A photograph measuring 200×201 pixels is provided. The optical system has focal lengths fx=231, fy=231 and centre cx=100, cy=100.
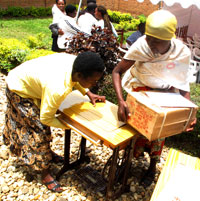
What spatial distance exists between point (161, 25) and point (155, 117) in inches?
28.1

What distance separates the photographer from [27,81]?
234 cm

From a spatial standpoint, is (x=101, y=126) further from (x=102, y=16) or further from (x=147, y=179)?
A: (x=102, y=16)

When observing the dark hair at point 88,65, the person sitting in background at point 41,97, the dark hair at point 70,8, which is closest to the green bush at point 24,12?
the dark hair at point 70,8

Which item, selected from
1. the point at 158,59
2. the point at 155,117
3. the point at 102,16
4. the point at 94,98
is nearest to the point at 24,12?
the point at 102,16

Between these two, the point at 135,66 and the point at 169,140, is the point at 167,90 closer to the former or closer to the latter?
the point at 135,66

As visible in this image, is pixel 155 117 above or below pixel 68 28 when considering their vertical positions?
above

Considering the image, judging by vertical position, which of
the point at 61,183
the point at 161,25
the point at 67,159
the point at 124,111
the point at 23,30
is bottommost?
the point at 23,30

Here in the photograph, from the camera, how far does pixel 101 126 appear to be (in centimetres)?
218

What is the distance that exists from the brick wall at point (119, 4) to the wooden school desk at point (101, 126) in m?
16.4

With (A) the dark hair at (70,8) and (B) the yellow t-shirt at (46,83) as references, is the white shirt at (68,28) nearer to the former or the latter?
(A) the dark hair at (70,8)

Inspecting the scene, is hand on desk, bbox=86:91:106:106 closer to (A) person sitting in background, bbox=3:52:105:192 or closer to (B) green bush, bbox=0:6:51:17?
(A) person sitting in background, bbox=3:52:105:192

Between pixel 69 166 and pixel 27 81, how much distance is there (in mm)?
1348

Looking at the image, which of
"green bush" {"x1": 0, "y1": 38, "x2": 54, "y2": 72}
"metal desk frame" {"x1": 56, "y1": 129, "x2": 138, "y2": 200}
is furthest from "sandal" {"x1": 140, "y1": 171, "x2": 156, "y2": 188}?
"green bush" {"x1": 0, "y1": 38, "x2": 54, "y2": 72}

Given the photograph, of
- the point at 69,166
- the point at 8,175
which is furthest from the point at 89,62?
the point at 8,175
